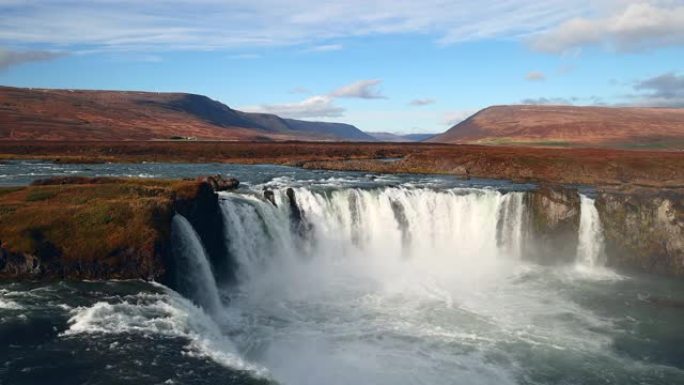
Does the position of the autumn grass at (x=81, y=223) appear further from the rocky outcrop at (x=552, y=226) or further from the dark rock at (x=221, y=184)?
the rocky outcrop at (x=552, y=226)

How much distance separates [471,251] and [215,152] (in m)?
56.7

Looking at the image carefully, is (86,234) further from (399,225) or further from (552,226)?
(552,226)

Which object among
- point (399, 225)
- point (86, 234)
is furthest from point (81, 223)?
point (399, 225)

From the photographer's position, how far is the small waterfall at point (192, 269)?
24.5 meters

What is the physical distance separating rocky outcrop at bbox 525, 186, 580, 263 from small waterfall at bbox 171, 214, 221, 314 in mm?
23759

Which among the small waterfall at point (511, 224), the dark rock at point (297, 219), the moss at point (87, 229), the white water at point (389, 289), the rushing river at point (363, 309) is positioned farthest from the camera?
the small waterfall at point (511, 224)

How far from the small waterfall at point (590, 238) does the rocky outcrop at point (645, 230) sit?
416 millimetres

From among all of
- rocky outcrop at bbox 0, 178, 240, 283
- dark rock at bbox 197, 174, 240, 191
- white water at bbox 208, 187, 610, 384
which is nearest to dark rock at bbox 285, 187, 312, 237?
white water at bbox 208, 187, 610, 384

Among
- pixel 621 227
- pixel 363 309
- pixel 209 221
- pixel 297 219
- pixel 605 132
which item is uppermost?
pixel 605 132

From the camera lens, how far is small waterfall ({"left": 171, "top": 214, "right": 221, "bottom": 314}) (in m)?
24.5

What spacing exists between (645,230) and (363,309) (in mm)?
22164

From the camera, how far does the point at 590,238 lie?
38688 mm

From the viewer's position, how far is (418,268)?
1462 inches

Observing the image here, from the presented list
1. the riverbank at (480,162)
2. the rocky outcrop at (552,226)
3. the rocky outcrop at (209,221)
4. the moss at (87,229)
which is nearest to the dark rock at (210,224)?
the rocky outcrop at (209,221)
